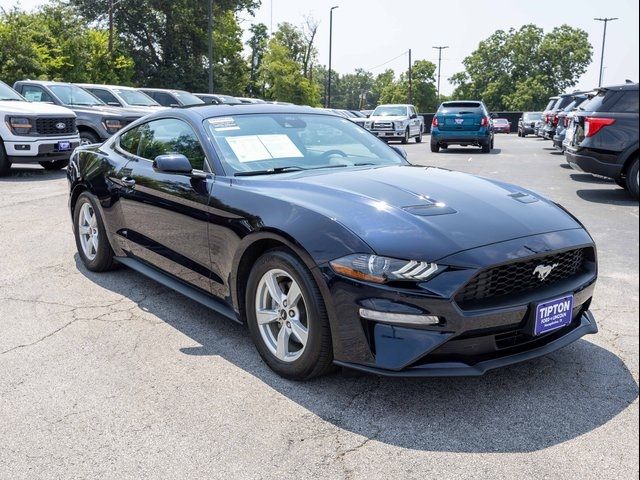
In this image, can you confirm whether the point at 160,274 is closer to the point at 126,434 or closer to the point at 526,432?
the point at 126,434

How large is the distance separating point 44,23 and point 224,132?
27.5 m

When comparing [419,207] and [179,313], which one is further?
[179,313]

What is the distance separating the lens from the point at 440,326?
2.81 metres

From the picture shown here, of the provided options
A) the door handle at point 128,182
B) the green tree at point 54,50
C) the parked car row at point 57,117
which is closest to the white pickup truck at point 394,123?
the parked car row at point 57,117

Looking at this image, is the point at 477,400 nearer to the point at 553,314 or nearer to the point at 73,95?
the point at 553,314

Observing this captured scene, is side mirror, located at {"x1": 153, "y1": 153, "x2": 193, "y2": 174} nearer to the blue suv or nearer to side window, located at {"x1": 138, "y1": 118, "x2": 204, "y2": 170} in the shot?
side window, located at {"x1": 138, "y1": 118, "x2": 204, "y2": 170}

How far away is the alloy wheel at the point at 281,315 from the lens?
129 inches

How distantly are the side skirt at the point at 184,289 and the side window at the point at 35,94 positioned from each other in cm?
1087

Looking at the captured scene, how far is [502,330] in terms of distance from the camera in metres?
2.92

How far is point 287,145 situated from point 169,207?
0.91m

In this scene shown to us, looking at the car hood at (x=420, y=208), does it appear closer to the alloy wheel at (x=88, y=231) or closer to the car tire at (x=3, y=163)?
the alloy wheel at (x=88, y=231)

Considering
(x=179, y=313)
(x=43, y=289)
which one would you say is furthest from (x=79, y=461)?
(x=43, y=289)

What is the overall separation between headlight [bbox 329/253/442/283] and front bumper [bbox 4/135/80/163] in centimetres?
1043

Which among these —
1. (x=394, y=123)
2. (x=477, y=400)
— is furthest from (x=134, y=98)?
(x=477, y=400)
